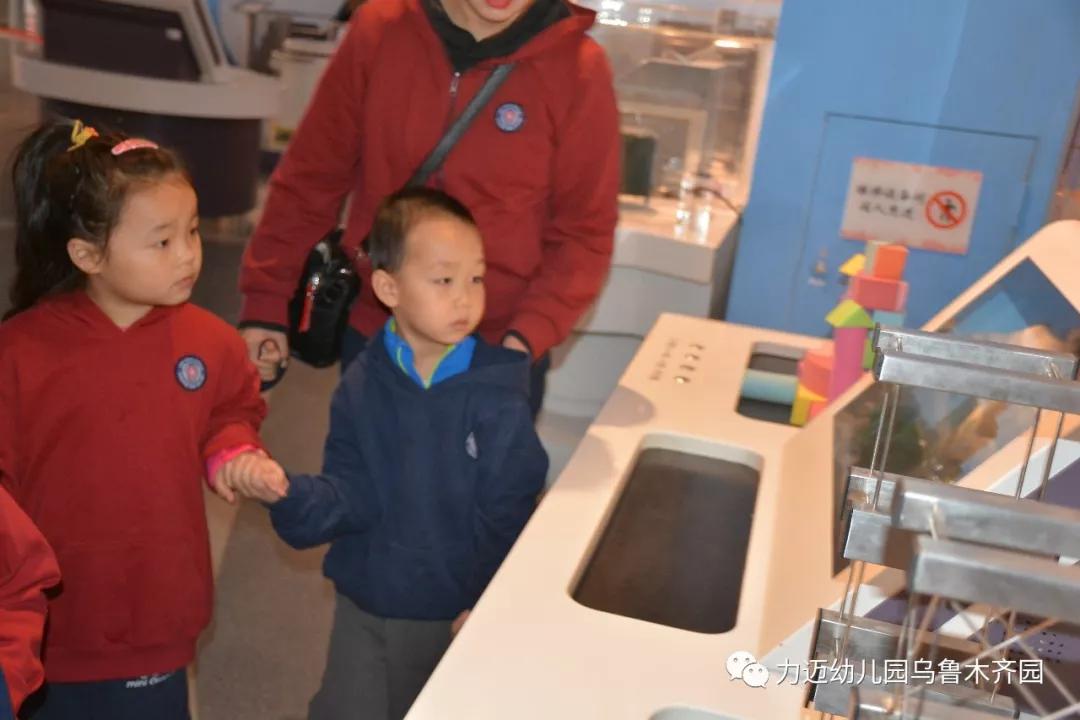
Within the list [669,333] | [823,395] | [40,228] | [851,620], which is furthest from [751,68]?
[851,620]

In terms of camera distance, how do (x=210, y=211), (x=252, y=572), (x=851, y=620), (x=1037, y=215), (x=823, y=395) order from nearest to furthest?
(x=851, y=620) < (x=823, y=395) < (x=1037, y=215) < (x=252, y=572) < (x=210, y=211)

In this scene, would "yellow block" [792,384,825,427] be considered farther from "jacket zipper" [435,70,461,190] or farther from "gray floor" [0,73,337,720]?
"gray floor" [0,73,337,720]

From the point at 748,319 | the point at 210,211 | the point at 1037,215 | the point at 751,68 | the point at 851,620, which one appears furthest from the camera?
the point at 210,211

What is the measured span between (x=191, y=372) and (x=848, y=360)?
0.79 metres

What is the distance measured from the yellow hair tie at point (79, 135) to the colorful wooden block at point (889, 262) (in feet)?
3.21

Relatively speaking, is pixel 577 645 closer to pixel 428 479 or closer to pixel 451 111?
pixel 428 479

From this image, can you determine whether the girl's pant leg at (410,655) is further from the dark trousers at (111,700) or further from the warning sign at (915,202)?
the warning sign at (915,202)

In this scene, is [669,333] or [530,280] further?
[669,333]

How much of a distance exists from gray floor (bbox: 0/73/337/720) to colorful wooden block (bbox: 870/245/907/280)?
1.11 m

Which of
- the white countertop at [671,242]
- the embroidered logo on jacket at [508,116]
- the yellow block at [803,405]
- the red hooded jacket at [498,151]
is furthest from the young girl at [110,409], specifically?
the white countertop at [671,242]

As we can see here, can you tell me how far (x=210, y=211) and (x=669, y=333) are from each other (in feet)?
7.97

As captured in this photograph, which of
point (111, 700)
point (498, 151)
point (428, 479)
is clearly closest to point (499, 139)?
point (498, 151)

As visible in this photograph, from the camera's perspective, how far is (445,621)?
124cm

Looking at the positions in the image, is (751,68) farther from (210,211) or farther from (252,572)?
(210,211)
